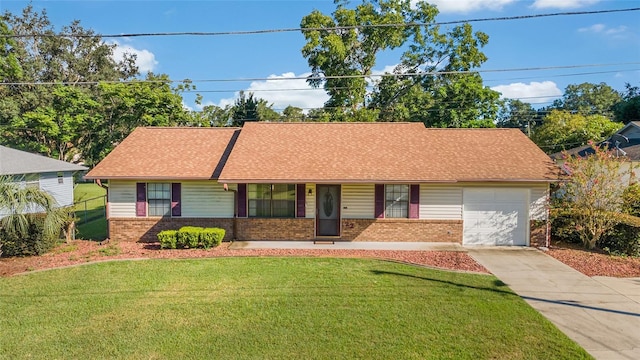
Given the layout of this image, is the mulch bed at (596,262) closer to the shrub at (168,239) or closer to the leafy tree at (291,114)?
the shrub at (168,239)

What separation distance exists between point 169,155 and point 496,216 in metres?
13.5

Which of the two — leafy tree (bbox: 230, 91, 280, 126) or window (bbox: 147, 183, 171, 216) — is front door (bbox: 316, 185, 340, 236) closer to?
window (bbox: 147, 183, 171, 216)

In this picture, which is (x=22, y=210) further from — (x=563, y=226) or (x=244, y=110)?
(x=244, y=110)

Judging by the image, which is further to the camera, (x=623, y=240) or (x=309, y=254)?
(x=623, y=240)

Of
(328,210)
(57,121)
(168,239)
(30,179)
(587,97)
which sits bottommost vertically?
(168,239)

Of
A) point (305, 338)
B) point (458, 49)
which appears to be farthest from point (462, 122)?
point (305, 338)

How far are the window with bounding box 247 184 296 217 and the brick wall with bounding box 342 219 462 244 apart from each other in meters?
2.60

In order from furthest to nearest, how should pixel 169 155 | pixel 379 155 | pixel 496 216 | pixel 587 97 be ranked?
pixel 587 97 < pixel 169 155 < pixel 379 155 < pixel 496 216

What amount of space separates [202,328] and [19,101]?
1588 inches

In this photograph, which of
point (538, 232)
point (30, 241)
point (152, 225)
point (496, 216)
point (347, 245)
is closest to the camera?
point (30, 241)

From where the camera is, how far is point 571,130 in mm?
31531

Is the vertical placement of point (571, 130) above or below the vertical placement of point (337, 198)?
above

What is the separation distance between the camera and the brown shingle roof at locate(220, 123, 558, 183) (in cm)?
1282

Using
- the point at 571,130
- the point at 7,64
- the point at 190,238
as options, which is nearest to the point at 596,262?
the point at 190,238
